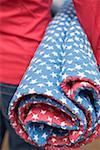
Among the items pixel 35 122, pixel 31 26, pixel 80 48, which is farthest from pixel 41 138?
pixel 31 26

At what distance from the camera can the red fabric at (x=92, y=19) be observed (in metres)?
0.73

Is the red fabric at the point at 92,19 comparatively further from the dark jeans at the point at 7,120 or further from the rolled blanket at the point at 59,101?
the dark jeans at the point at 7,120

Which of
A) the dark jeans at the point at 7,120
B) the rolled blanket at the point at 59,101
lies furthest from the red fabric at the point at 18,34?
the rolled blanket at the point at 59,101

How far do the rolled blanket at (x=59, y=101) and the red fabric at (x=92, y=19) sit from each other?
67 millimetres

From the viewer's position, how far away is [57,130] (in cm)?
65

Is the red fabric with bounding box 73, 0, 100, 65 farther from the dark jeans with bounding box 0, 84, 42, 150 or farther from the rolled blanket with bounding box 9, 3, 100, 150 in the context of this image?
the dark jeans with bounding box 0, 84, 42, 150

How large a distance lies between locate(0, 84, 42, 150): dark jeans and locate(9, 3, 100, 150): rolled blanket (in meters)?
0.17

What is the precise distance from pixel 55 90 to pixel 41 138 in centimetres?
11

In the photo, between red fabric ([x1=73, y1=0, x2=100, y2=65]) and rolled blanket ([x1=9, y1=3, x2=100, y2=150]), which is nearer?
rolled blanket ([x1=9, y1=3, x2=100, y2=150])

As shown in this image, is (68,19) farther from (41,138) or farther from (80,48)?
(41,138)

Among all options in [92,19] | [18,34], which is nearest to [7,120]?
[18,34]

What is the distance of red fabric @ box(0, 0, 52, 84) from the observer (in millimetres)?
803

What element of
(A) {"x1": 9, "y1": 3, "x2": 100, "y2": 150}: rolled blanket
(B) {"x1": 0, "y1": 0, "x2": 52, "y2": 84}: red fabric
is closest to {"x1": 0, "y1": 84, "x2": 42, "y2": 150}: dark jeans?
(B) {"x1": 0, "y1": 0, "x2": 52, "y2": 84}: red fabric

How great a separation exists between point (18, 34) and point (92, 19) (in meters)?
0.19
